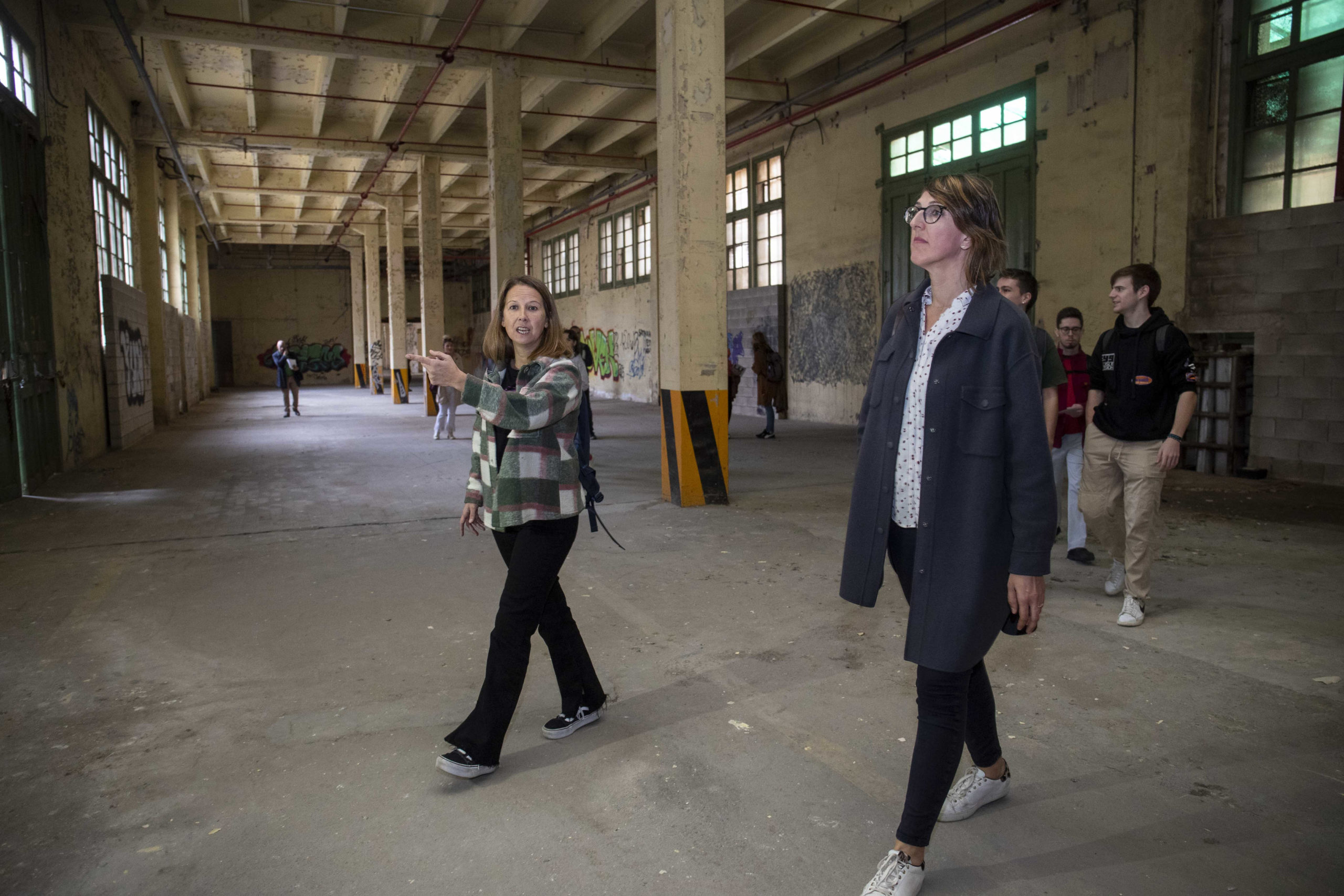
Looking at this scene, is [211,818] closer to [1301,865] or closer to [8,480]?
[1301,865]

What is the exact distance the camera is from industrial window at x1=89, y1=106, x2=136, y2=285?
40.9 feet

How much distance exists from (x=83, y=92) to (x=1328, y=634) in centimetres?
1435

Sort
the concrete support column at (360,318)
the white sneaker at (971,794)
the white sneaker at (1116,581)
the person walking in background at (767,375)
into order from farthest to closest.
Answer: the concrete support column at (360,318) → the person walking in background at (767,375) → the white sneaker at (1116,581) → the white sneaker at (971,794)

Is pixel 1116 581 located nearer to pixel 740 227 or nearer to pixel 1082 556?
pixel 1082 556

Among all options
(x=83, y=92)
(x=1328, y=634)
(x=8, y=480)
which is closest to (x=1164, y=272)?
(x=1328, y=634)

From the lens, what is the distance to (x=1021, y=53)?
10820 millimetres

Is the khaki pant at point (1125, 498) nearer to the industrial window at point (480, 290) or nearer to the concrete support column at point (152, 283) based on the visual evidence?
the concrete support column at point (152, 283)

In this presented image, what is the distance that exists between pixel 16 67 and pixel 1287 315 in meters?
12.5

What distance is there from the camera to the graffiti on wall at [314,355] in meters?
35.2

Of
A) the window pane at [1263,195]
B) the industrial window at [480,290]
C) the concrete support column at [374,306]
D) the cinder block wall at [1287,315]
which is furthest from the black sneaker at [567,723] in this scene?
the industrial window at [480,290]

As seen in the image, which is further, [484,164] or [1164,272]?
[484,164]

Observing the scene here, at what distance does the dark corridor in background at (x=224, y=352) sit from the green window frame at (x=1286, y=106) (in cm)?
3451

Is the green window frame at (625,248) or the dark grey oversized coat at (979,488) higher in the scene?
the green window frame at (625,248)

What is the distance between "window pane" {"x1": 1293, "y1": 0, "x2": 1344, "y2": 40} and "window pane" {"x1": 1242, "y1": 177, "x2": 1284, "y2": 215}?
4.19ft
